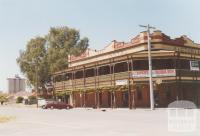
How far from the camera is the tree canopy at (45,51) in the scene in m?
76.4

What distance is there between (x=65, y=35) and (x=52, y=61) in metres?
7.04

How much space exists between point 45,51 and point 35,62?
3.20 metres

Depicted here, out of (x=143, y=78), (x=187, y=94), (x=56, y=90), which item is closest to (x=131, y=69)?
(x=143, y=78)

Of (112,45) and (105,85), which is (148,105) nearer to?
(105,85)

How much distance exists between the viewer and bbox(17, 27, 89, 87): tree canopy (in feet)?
251

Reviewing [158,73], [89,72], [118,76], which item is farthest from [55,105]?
[158,73]

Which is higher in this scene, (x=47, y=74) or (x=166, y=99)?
(x=47, y=74)

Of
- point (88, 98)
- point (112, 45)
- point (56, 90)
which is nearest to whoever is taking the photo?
point (112, 45)

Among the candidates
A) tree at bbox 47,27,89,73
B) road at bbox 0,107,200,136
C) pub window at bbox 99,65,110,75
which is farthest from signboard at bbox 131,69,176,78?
tree at bbox 47,27,89,73

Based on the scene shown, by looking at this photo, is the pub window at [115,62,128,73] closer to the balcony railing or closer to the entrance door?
the balcony railing

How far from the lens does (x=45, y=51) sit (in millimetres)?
78500

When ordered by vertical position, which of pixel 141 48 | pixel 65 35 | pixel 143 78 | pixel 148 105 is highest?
pixel 65 35

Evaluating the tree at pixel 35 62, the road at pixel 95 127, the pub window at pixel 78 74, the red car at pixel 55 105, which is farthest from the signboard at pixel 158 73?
the tree at pixel 35 62

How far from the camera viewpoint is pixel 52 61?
74.9 meters
